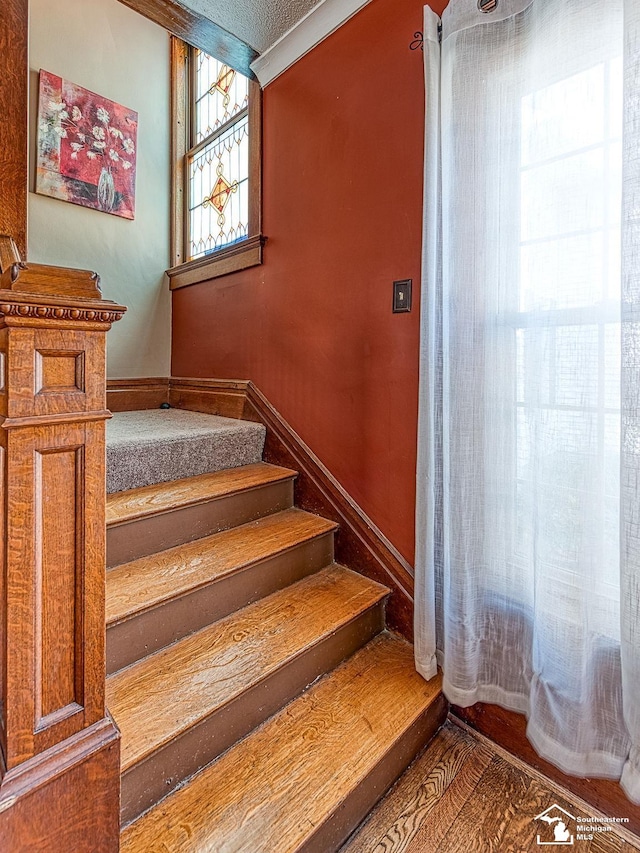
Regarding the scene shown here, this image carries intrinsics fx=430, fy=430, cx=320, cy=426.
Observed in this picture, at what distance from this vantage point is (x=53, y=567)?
0.77m

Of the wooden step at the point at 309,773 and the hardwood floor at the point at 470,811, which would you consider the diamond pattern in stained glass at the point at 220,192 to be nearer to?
the wooden step at the point at 309,773

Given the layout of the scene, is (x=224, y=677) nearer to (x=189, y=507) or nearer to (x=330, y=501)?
(x=189, y=507)

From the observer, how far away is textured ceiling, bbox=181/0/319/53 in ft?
5.42

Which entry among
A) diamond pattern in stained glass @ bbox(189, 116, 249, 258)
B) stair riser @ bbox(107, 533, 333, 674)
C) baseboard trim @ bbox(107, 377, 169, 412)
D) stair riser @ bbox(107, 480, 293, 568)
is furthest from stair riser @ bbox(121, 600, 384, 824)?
diamond pattern in stained glass @ bbox(189, 116, 249, 258)

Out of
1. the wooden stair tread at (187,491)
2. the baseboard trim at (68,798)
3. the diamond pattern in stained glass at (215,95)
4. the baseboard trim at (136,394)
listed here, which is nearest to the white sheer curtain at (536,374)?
the wooden stair tread at (187,491)

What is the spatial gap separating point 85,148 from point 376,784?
3.21 meters

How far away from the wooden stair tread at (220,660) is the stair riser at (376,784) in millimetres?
339

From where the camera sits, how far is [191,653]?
1.23 m

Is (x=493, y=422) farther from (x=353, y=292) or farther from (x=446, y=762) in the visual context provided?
(x=446, y=762)

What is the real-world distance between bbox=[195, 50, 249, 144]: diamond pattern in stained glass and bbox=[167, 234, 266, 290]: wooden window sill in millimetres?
824

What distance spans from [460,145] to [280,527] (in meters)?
1.41

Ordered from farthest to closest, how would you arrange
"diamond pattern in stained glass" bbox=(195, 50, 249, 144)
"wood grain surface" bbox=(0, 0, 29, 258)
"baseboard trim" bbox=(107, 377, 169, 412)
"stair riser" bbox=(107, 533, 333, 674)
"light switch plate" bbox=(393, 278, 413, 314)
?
1. "baseboard trim" bbox=(107, 377, 169, 412)
2. "diamond pattern in stained glass" bbox=(195, 50, 249, 144)
3. "light switch plate" bbox=(393, 278, 413, 314)
4. "stair riser" bbox=(107, 533, 333, 674)
5. "wood grain surface" bbox=(0, 0, 29, 258)

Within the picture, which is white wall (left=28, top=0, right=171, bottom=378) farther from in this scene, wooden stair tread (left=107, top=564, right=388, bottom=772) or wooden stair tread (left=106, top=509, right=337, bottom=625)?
wooden stair tread (left=107, top=564, right=388, bottom=772)

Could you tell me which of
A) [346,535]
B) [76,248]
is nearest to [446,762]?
[346,535]
